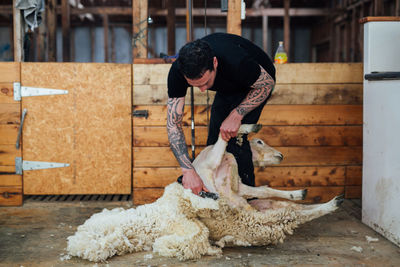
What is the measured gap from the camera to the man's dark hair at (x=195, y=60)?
2.00 m

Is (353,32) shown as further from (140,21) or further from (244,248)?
(244,248)

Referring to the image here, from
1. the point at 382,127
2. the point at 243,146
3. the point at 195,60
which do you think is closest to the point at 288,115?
the point at 382,127

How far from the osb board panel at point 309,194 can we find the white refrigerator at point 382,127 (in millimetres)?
614

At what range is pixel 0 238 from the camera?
2664 millimetres

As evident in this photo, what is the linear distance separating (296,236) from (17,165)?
2659mm

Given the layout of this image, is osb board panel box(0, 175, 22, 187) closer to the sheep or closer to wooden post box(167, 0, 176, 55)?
the sheep

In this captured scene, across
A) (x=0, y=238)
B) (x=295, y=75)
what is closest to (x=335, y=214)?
(x=295, y=75)

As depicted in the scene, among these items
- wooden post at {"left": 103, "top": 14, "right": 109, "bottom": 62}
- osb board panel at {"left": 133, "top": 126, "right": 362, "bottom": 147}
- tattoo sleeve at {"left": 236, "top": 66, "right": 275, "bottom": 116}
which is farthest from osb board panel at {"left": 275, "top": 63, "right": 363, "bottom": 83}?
wooden post at {"left": 103, "top": 14, "right": 109, "bottom": 62}

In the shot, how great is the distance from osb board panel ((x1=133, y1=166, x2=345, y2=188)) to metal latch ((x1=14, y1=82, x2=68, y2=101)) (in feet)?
3.50

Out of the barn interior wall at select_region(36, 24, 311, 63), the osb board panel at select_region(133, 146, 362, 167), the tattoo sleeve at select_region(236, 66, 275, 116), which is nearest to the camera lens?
the tattoo sleeve at select_region(236, 66, 275, 116)

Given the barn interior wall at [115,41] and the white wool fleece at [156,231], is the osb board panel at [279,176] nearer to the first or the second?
the white wool fleece at [156,231]

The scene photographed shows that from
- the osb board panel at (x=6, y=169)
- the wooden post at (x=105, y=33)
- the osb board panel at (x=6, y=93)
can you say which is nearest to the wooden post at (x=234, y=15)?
the osb board panel at (x=6, y=93)

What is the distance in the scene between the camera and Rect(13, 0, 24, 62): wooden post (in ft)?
12.0

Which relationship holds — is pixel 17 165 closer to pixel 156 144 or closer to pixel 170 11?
pixel 156 144
